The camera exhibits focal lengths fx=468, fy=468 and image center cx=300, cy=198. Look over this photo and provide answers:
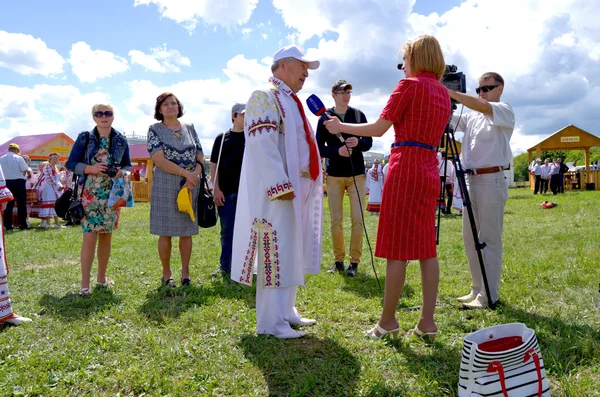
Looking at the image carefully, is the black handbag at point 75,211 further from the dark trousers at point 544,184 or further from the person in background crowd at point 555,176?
the dark trousers at point 544,184

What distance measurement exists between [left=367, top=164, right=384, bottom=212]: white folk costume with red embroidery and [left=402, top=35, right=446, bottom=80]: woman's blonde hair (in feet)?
36.2

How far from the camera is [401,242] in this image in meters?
3.07

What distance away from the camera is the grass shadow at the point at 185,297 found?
13.1ft

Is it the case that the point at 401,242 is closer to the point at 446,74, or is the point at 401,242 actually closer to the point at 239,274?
the point at 239,274

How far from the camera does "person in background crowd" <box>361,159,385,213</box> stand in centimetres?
1408

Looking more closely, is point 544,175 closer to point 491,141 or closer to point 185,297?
point 491,141

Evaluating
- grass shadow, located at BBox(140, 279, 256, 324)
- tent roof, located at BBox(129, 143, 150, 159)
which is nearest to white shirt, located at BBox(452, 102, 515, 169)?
grass shadow, located at BBox(140, 279, 256, 324)

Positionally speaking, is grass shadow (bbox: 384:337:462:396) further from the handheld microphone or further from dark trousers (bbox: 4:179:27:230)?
dark trousers (bbox: 4:179:27:230)

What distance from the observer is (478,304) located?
397cm

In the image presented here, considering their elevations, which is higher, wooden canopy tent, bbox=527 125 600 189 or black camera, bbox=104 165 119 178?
wooden canopy tent, bbox=527 125 600 189

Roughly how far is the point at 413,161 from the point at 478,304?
1.68 metres

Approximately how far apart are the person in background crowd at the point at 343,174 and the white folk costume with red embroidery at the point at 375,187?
8.54 meters

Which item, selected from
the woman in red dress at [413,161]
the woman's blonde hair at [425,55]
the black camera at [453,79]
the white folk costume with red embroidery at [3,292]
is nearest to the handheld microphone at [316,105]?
the woman in red dress at [413,161]

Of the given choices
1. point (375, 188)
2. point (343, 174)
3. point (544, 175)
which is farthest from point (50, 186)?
point (544, 175)
